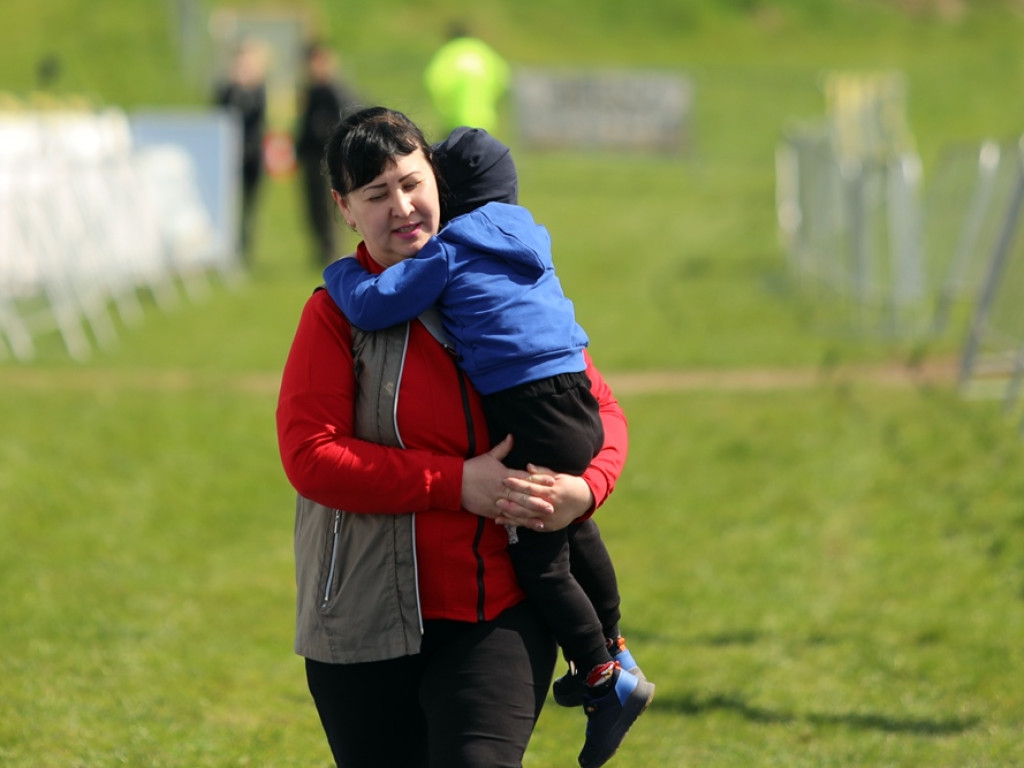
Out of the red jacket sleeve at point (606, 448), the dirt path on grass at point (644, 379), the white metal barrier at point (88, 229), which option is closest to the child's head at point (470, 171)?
the red jacket sleeve at point (606, 448)

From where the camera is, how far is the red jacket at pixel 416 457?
2.80m

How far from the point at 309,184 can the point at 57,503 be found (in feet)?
28.0

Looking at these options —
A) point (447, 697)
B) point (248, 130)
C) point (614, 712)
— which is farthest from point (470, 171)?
point (248, 130)

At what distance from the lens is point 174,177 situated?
14.9m

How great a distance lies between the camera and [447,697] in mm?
2799

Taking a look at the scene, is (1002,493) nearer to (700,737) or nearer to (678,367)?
(700,737)

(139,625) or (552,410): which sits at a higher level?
(552,410)

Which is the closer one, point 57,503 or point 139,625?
point 139,625

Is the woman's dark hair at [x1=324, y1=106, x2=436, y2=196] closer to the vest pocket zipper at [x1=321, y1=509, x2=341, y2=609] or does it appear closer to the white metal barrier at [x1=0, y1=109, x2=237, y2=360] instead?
the vest pocket zipper at [x1=321, y1=509, x2=341, y2=609]

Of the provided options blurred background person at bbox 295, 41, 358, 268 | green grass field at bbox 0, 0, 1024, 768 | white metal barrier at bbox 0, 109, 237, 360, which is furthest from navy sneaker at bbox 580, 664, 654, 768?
blurred background person at bbox 295, 41, 358, 268

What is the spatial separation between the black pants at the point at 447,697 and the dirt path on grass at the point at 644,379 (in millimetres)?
7025

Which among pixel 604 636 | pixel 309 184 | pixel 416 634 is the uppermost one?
pixel 416 634

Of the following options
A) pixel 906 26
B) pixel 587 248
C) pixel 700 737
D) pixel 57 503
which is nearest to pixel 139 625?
pixel 57 503

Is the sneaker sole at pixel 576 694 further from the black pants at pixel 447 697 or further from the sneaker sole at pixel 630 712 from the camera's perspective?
the black pants at pixel 447 697
